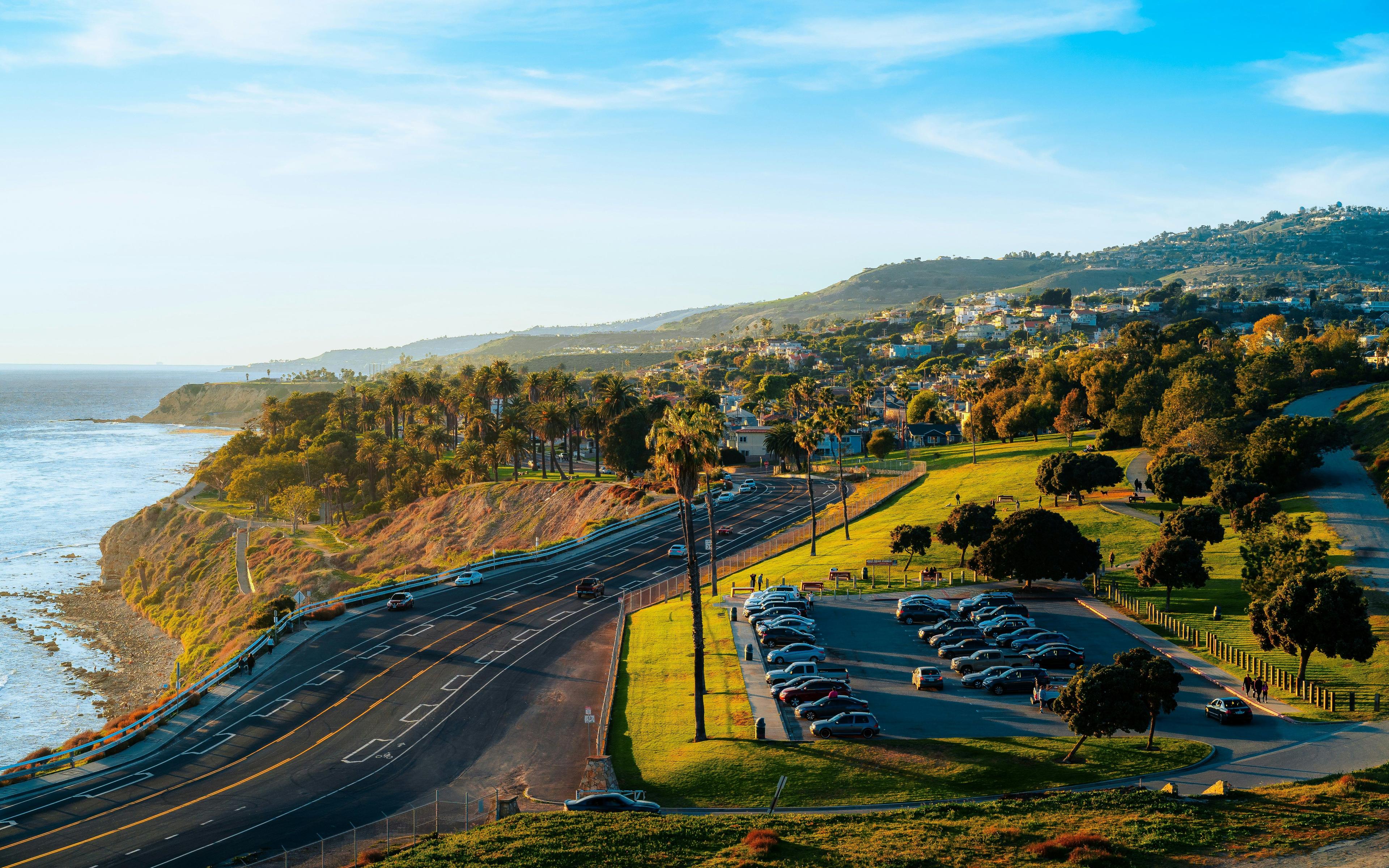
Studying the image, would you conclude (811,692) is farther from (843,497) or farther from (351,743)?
(843,497)

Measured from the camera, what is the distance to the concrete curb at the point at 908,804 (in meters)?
33.8

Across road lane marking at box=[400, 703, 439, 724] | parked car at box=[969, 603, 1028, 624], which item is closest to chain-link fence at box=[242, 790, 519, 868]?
road lane marking at box=[400, 703, 439, 724]

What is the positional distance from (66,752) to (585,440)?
446 ft

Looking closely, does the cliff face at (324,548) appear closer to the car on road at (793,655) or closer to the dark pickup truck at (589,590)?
the dark pickup truck at (589,590)

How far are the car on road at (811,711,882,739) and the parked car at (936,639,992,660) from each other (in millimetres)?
12622

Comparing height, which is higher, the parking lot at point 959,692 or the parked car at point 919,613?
the parked car at point 919,613

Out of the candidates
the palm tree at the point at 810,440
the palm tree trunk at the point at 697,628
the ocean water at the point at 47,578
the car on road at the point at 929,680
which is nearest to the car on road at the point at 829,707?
the palm tree trunk at the point at 697,628

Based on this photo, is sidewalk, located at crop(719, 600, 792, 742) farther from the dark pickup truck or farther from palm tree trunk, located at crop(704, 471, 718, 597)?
the dark pickup truck

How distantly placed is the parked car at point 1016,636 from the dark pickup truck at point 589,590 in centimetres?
2991

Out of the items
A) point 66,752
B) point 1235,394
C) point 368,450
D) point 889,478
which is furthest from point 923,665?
point 368,450

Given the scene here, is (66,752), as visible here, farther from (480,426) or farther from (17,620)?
(480,426)

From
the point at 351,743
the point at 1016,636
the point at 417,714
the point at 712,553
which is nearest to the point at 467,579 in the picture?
the point at 712,553

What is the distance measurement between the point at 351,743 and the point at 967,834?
27504mm

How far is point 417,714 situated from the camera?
4578 centimetres
